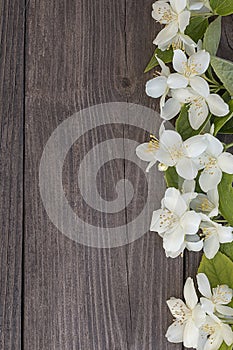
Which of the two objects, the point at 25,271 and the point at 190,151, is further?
the point at 25,271

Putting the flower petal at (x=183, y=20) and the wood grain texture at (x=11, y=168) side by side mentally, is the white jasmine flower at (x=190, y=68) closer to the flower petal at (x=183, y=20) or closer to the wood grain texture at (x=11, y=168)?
the flower petal at (x=183, y=20)

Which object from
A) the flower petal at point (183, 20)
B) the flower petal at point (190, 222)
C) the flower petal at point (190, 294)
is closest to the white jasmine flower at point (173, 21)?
the flower petal at point (183, 20)

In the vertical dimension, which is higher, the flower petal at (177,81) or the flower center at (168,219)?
the flower petal at (177,81)

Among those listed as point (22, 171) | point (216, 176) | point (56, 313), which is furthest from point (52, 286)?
point (216, 176)

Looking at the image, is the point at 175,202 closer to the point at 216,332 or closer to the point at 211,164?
the point at 211,164

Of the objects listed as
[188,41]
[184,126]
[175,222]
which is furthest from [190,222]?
[188,41]

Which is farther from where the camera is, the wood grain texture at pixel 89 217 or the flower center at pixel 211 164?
the wood grain texture at pixel 89 217

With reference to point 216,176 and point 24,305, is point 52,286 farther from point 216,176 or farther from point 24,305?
point 216,176
